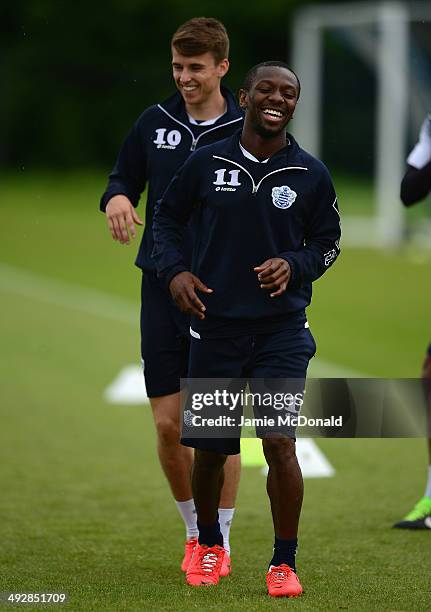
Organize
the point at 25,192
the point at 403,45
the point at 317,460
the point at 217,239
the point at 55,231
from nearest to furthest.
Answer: the point at 217,239
the point at 317,460
the point at 403,45
the point at 55,231
the point at 25,192

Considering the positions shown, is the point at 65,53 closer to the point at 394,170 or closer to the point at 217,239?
the point at 394,170

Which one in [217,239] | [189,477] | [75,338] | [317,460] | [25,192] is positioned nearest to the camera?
[217,239]

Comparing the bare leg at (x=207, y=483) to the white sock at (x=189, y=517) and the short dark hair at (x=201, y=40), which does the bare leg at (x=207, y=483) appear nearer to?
the white sock at (x=189, y=517)

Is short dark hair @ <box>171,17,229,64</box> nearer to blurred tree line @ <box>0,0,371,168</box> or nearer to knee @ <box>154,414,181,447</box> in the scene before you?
knee @ <box>154,414,181,447</box>

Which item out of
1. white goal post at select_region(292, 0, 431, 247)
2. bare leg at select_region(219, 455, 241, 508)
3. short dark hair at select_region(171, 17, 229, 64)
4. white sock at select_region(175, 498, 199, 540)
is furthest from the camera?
white goal post at select_region(292, 0, 431, 247)

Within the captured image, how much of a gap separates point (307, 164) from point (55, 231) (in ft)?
71.5

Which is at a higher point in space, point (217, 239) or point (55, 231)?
point (217, 239)

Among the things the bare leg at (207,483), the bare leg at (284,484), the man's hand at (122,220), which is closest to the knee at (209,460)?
the bare leg at (207,483)

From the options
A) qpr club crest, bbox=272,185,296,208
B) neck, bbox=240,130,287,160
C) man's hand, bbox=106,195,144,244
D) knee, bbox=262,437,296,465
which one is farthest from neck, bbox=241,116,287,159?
knee, bbox=262,437,296,465

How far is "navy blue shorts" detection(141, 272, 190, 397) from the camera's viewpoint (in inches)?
248

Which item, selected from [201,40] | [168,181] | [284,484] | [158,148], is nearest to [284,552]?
[284,484]

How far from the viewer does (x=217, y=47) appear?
615 cm

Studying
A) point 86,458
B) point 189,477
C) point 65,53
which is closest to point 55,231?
point 65,53

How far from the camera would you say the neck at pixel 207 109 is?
6.25m
